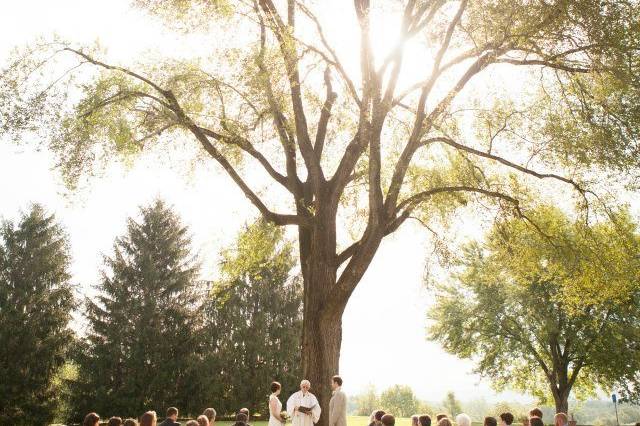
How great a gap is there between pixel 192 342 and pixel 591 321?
22.8 m

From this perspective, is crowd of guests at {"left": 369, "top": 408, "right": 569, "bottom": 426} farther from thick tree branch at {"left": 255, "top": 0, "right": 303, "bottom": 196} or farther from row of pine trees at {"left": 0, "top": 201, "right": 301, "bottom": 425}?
row of pine trees at {"left": 0, "top": 201, "right": 301, "bottom": 425}

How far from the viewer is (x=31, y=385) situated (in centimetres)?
2769

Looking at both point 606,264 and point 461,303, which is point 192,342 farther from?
point 606,264

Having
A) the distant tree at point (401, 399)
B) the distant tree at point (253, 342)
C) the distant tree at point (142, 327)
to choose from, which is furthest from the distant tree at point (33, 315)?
the distant tree at point (401, 399)

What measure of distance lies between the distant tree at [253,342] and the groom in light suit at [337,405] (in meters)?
21.4

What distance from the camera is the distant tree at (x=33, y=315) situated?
89.0ft

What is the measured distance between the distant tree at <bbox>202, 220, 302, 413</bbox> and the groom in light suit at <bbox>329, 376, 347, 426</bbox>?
70.0 ft

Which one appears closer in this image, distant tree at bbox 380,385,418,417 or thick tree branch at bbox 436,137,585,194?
thick tree branch at bbox 436,137,585,194

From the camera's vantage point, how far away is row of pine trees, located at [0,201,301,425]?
28.5 meters

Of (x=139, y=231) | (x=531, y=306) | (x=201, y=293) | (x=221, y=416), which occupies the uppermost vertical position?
(x=139, y=231)

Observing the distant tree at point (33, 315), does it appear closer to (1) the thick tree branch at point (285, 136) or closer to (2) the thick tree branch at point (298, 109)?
(1) the thick tree branch at point (285, 136)

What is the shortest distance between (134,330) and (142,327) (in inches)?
19.6

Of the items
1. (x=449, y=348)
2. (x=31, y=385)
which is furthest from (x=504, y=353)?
(x=31, y=385)

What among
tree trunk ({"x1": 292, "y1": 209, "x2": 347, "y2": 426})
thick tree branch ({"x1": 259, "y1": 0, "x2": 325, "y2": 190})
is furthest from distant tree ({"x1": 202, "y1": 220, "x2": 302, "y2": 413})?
tree trunk ({"x1": 292, "y1": 209, "x2": 347, "y2": 426})
